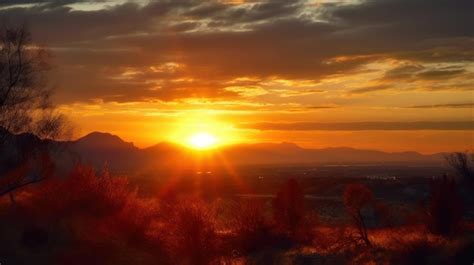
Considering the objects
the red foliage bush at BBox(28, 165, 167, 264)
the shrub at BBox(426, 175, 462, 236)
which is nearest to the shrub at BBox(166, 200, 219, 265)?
the red foliage bush at BBox(28, 165, 167, 264)

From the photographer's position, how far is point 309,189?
561 ft

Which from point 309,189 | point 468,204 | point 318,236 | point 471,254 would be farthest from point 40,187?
point 309,189

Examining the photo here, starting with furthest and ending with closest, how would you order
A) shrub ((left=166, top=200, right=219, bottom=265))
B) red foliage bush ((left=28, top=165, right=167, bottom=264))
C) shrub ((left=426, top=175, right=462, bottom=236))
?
shrub ((left=426, top=175, right=462, bottom=236)) → shrub ((left=166, top=200, right=219, bottom=265)) → red foliage bush ((left=28, top=165, right=167, bottom=264))

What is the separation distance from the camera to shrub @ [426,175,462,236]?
68812 mm

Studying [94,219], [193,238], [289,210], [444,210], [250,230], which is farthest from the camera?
[289,210]

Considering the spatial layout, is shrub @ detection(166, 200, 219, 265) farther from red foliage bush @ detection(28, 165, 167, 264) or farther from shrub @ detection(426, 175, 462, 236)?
shrub @ detection(426, 175, 462, 236)

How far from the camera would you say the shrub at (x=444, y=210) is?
68812 mm

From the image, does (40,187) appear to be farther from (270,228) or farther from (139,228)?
(270,228)

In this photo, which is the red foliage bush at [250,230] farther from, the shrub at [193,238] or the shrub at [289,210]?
the shrub at [193,238]

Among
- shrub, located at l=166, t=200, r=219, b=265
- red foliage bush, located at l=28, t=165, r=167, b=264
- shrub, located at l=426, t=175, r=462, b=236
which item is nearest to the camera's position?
red foliage bush, located at l=28, t=165, r=167, b=264

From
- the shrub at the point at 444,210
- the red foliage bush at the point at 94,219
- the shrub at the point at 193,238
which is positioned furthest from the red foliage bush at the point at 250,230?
the shrub at the point at 444,210

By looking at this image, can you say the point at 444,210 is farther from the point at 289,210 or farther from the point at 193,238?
the point at 193,238

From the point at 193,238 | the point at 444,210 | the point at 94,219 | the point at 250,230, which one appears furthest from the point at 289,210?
the point at 94,219

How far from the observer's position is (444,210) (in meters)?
70.0
